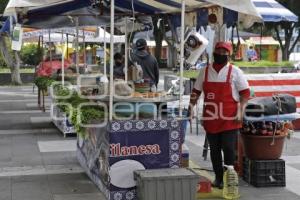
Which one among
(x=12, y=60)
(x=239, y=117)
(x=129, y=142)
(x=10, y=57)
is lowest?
(x=129, y=142)

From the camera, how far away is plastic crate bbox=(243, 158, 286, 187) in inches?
284

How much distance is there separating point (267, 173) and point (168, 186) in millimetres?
1848

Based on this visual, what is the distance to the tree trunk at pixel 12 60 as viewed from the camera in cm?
2450

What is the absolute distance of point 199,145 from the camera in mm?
10336

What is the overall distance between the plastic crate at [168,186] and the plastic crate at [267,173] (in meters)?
1.54

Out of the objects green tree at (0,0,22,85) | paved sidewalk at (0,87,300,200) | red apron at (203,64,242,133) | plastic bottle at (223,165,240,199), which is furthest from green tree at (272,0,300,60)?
plastic bottle at (223,165,240,199)

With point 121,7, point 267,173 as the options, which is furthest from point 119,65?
point 267,173

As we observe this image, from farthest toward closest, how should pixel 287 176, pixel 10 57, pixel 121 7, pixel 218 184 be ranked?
pixel 10 57 → pixel 121 7 → pixel 287 176 → pixel 218 184

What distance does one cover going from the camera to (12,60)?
82.4ft

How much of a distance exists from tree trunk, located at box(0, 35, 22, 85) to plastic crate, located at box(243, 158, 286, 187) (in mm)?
18233

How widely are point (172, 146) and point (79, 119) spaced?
1.30 metres

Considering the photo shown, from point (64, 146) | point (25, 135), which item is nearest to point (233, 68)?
point (64, 146)

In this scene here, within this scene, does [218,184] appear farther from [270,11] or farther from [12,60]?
[12,60]

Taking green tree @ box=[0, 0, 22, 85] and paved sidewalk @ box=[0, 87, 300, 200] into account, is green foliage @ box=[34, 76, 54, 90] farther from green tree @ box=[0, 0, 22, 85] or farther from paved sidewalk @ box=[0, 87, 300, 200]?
green tree @ box=[0, 0, 22, 85]
